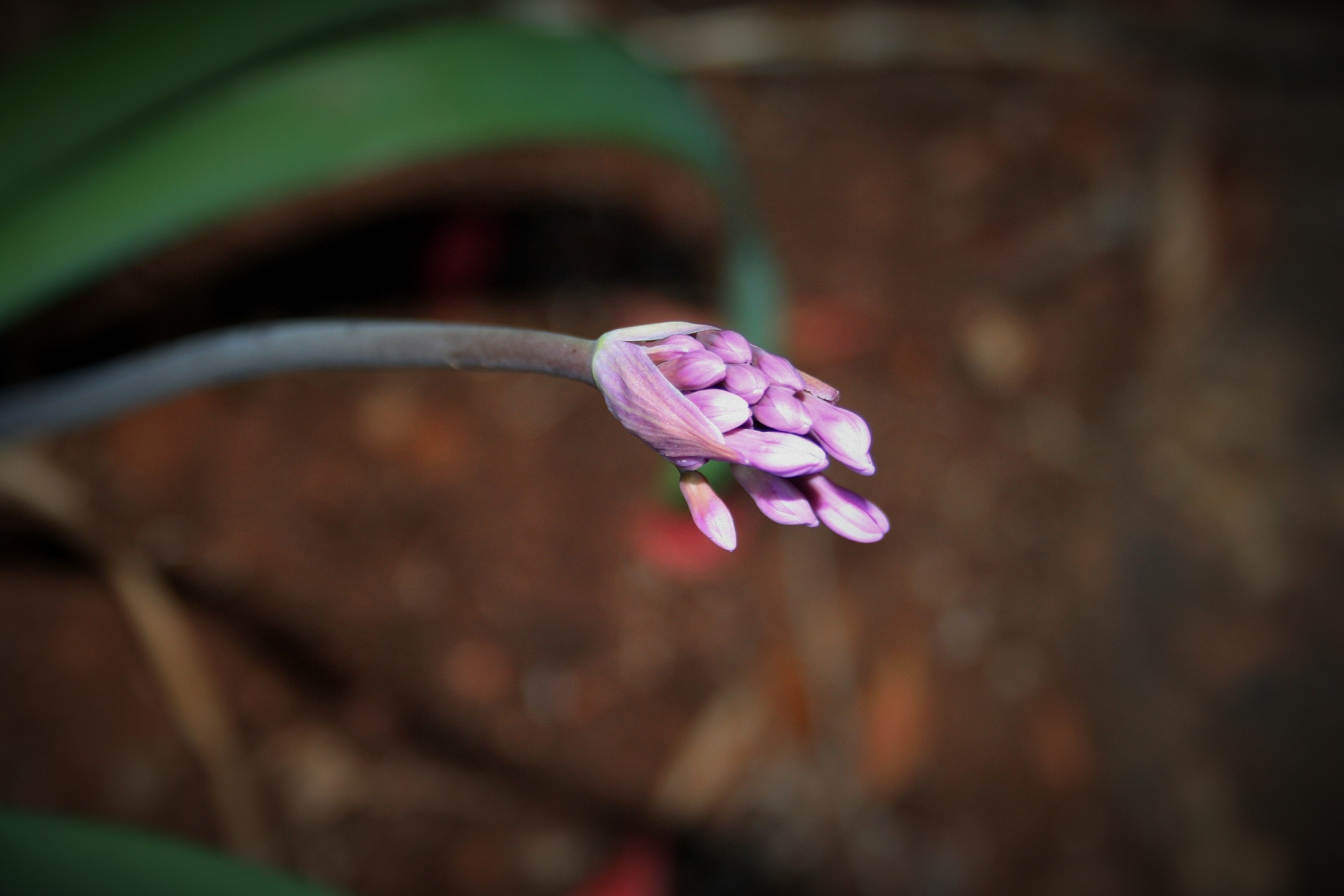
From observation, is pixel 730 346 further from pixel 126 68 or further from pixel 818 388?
pixel 126 68

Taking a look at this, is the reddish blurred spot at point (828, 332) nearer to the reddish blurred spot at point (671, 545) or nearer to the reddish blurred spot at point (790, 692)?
the reddish blurred spot at point (671, 545)

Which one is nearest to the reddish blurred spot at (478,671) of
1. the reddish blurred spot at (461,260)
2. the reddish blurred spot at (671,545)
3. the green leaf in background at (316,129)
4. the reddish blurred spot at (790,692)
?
the reddish blurred spot at (671,545)

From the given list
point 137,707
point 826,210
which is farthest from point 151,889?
point 826,210

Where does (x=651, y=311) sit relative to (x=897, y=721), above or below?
above

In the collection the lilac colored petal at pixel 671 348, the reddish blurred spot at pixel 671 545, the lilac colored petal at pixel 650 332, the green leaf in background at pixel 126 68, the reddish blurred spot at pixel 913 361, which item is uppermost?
the reddish blurred spot at pixel 913 361

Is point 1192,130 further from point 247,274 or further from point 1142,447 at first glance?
point 247,274

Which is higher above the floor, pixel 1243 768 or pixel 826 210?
pixel 826 210

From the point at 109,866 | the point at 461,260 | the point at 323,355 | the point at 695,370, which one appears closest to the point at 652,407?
the point at 695,370
